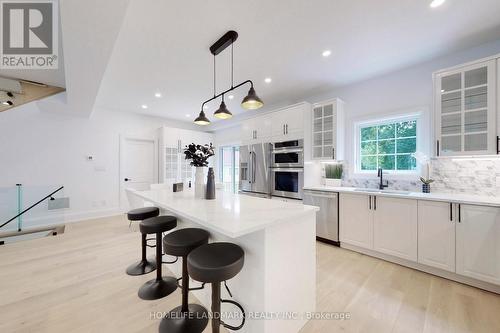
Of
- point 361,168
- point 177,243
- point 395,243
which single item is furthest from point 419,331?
point 361,168

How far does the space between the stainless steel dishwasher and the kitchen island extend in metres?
1.64

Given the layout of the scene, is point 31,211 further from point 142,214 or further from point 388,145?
point 388,145

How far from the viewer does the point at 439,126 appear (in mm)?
2457

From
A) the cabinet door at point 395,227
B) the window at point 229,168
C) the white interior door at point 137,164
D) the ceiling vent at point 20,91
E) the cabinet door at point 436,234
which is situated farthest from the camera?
the window at point 229,168

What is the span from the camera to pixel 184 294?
5.12 feet

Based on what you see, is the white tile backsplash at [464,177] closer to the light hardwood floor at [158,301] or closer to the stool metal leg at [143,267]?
the light hardwood floor at [158,301]

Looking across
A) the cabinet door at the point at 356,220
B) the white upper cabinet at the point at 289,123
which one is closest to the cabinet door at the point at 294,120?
the white upper cabinet at the point at 289,123

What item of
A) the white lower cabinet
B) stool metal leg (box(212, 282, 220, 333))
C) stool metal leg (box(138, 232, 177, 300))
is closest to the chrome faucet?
the white lower cabinet

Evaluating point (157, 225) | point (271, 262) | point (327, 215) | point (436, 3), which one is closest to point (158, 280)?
point (157, 225)

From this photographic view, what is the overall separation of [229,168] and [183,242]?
5.31 metres

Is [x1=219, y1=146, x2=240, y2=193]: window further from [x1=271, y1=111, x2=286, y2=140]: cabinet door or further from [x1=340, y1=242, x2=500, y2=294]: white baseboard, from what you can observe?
[x1=340, y1=242, x2=500, y2=294]: white baseboard

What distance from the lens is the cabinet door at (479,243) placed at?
76.3 inches

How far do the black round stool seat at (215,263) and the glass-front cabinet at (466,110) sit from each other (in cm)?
293

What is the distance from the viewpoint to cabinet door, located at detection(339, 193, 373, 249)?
277 centimetres
